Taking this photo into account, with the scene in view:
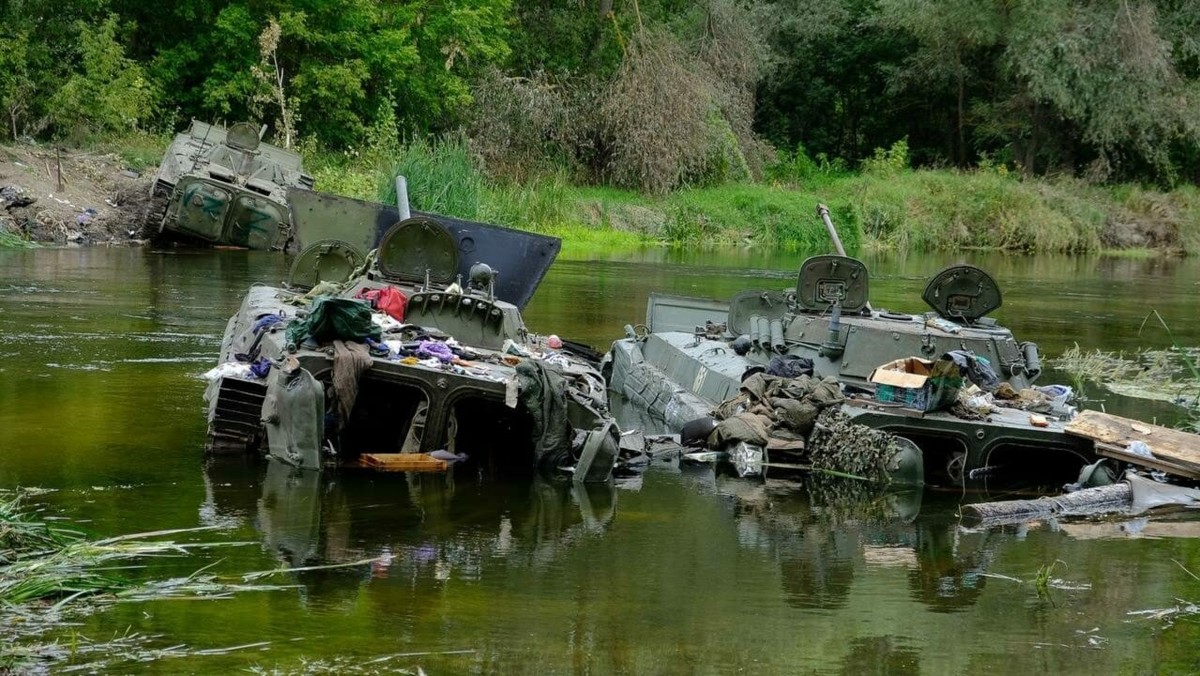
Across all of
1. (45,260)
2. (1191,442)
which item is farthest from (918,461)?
(45,260)

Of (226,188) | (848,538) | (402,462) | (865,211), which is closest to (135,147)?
(226,188)

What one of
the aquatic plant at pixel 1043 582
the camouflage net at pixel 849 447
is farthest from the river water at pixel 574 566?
the camouflage net at pixel 849 447

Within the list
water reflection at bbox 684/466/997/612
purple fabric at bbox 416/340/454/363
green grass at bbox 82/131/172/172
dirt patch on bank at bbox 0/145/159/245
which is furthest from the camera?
green grass at bbox 82/131/172/172

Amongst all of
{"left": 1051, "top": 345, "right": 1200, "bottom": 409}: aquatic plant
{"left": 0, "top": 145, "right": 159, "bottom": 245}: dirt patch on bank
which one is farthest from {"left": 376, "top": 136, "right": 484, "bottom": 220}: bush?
{"left": 1051, "top": 345, "right": 1200, "bottom": 409}: aquatic plant

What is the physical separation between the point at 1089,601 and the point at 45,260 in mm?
23220

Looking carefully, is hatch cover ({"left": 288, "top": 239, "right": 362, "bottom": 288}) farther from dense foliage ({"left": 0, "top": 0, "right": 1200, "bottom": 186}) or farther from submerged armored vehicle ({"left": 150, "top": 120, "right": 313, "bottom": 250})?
dense foliage ({"left": 0, "top": 0, "right": 1200, "bottom": 186})

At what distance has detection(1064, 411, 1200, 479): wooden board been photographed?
45.1 ft

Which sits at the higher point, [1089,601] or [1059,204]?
[1059,204]

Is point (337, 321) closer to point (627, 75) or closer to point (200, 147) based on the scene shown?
point (200, 147)

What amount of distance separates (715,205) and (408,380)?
1316 inches

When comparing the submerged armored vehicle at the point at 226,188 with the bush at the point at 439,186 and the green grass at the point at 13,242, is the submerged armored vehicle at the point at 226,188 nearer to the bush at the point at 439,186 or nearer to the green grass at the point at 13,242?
the bush at the point at 439,186

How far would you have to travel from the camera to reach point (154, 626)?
27.9 ft

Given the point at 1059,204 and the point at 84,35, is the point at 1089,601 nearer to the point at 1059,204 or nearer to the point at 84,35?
the point at 84,35

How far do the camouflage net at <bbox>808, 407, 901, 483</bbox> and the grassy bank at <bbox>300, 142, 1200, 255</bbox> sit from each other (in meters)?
21.5
